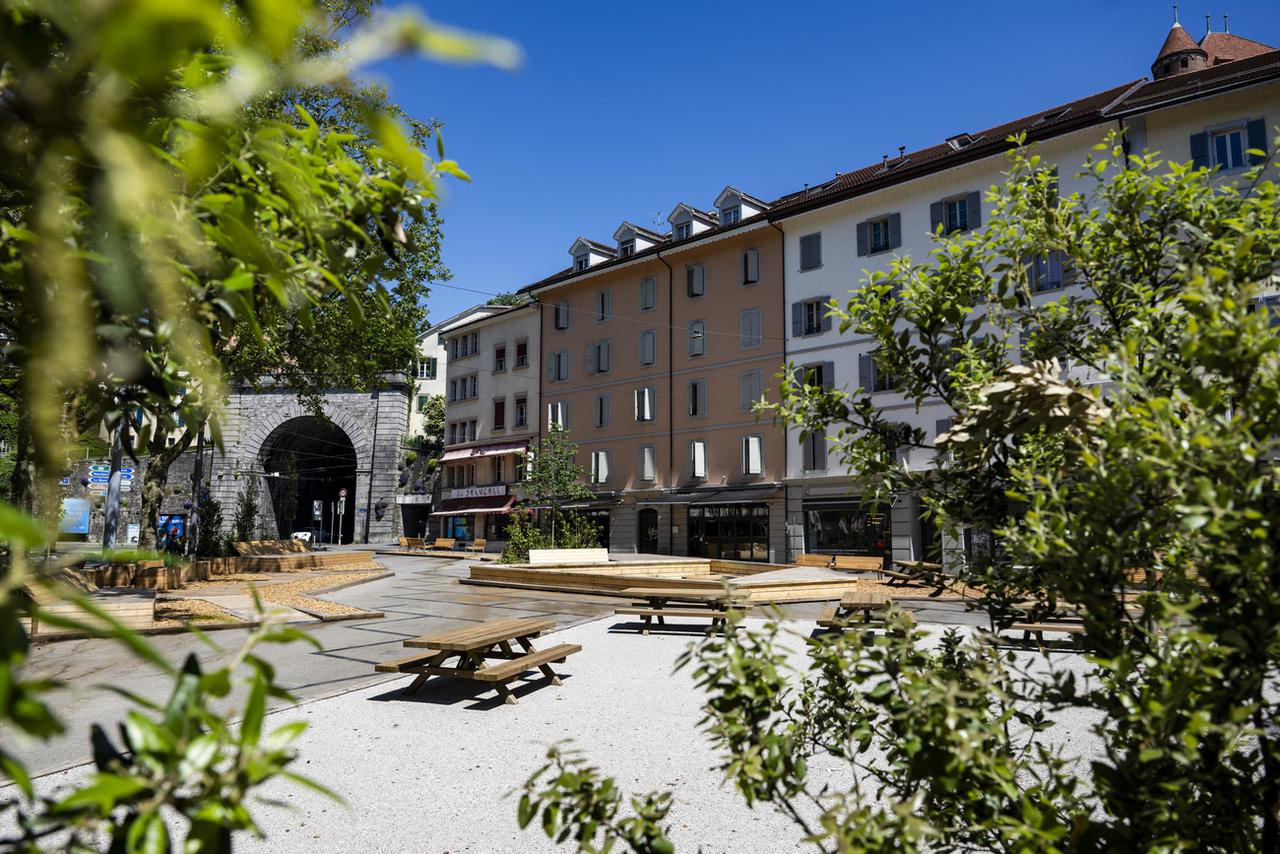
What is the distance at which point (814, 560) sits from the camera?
29.2 meters

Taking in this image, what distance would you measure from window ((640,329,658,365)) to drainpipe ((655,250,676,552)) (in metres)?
0.85

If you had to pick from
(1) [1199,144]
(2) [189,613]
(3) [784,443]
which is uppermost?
(1) [1199,144]

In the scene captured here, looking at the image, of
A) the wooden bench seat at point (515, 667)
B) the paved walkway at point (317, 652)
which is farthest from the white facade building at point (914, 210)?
the wooden bench seat at point (515, 667)

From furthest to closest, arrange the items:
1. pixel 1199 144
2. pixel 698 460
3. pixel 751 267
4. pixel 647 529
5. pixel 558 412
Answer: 1. pixel 558 412
2. pixel 647 529
3. pixel 698 460
4. pixel 751 267
5. pixel 1199 144

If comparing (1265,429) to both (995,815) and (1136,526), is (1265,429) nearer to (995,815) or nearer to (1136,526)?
(1136,526)

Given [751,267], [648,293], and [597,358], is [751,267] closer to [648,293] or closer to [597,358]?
[648,293]

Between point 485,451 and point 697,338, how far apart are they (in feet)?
52.2

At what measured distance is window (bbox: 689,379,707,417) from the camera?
36969 millimetres

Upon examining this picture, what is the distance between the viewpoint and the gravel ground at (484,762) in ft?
16.0

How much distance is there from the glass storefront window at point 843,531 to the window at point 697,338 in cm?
938

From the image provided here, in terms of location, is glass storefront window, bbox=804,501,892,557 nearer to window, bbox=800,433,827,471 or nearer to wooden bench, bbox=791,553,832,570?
wooden bench, bbox=791,553,832,570

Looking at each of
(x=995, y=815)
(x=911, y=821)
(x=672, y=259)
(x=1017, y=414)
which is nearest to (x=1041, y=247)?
(x=1017, y=414)

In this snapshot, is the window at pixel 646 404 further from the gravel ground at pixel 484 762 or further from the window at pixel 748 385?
the gravel ground at pixel 484 762

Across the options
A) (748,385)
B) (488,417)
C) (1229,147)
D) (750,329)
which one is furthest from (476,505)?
(1229,147)
